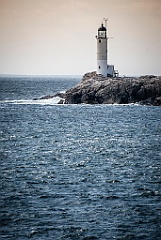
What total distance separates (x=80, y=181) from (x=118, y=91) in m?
57.4

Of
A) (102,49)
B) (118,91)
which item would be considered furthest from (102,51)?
(118,91)

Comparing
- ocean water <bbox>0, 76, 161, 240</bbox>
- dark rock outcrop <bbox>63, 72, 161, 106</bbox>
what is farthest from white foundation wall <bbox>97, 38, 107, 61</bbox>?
ocean water <bbox>0, 76, 161, 240</bbox>

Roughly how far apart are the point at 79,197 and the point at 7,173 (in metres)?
8.94

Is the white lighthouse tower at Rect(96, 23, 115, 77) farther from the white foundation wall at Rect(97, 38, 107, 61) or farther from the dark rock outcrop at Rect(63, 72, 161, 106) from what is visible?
the dark rock outcrop at Rect(63, 72, 161, 106)

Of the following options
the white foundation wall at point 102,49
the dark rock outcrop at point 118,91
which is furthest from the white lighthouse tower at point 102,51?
the dark rock outcrop at point 118,91

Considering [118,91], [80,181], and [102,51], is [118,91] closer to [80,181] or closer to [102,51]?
[102,51]

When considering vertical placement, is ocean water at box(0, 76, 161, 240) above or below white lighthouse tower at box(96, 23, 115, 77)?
below

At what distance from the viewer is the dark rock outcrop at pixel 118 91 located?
93625mm

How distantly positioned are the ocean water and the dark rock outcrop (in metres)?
21.2

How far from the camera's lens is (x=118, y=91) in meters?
94.7

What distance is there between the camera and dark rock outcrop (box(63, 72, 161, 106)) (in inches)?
3686

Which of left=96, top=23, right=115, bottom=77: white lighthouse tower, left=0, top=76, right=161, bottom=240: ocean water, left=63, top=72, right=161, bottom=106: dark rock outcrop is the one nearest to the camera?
left=0, top=76, right=161, bottom=240: ocean water

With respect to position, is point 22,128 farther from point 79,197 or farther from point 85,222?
point 85,222

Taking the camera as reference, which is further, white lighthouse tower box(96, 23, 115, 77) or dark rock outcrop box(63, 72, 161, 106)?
white lighthouse tower box(96, 23, 115, 77)
